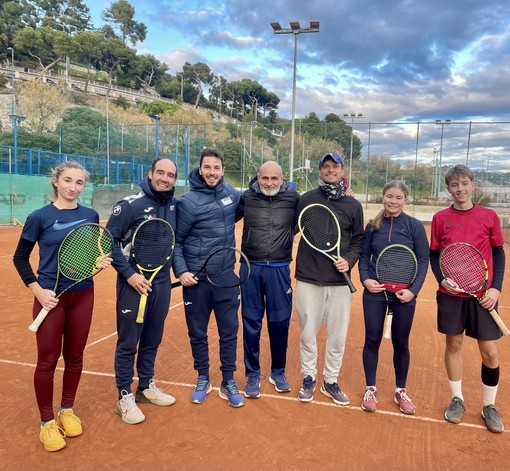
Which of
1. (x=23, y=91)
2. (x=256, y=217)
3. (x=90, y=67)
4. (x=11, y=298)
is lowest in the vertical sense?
(x=11, y=298)

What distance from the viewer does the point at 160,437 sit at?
3.25m

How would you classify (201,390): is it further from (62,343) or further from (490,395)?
(490,395)

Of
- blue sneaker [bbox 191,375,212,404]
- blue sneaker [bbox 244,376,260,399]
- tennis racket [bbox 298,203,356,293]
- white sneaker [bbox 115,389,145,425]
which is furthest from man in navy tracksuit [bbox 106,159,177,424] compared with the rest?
tennis racket [bbox 298,203,356,293]

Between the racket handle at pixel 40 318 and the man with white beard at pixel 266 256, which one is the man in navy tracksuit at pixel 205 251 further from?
the racket handle at pixel 40 318

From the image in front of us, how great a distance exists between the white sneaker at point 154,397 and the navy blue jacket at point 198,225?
102cm

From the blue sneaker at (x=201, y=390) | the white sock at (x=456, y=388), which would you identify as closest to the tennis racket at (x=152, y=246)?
the blue sneaker at (x=201, y=390)

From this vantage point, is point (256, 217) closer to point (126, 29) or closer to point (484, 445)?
point (484, 445)

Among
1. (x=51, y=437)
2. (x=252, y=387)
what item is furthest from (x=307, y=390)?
(x=51, y=437)

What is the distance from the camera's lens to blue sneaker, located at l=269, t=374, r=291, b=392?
4012mm

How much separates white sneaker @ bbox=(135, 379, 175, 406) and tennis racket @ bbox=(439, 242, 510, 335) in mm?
2485

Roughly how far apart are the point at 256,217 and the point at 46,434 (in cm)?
227

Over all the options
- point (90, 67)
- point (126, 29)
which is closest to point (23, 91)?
point (90, 67)

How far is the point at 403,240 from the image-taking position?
367cm

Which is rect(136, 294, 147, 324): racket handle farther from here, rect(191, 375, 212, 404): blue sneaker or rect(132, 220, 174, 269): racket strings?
rect(191, 375, 212, 404): blue sneaker
